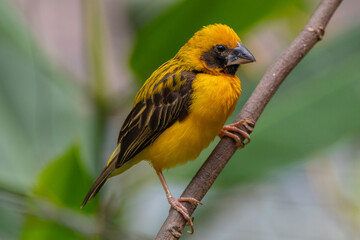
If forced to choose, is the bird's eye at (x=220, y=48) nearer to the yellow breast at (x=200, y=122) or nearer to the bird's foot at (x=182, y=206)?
the yellow breast at (x=200, y=122)

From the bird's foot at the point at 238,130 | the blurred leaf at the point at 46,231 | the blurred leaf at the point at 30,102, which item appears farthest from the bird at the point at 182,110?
the blurred leaf at the point at 30,102

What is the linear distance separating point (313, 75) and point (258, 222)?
1738mm

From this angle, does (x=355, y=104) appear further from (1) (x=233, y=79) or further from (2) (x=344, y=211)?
(2) (x=344, y=211)

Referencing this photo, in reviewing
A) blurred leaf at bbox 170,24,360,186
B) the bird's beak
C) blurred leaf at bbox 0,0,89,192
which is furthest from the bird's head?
blurred leaf at bbox 0,0,89,192

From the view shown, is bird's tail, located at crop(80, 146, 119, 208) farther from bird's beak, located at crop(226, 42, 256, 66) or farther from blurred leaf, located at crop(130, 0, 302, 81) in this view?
bird's beak, located at crop(226, 42, 256, 66)

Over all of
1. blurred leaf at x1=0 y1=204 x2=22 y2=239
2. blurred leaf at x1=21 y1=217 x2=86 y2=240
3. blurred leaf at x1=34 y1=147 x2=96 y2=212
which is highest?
blurred leaf at x1=34 y1=147 x2=96 y2=212

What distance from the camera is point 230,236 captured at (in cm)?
407

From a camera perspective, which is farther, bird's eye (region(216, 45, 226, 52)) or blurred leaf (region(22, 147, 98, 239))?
blurred leaf (region(22, 147, 98, 239))

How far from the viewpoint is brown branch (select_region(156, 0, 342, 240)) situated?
1622mm

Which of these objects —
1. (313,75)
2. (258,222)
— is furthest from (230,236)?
(313,75)

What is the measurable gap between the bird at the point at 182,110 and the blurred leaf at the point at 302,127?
0.32 m

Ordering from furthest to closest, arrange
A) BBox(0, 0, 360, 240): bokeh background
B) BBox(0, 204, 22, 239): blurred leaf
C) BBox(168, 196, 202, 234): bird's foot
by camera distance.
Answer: BBox(0, 204, 22, 239): blurred leaf < BBox(0, 0, 360, 240): bokeh background < BBox(168, 196, 202, 234): bird's foot

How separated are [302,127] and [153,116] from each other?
2.08 ft

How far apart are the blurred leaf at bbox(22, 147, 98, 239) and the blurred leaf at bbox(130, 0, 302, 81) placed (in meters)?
0.34
